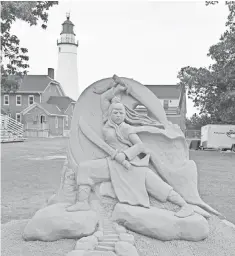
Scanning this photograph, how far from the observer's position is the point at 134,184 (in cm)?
421

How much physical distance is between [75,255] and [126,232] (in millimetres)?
710

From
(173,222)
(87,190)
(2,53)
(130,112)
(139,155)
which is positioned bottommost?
(173,222)

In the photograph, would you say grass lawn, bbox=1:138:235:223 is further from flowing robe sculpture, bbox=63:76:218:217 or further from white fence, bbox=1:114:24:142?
white fence, bbox=1:114:24:142

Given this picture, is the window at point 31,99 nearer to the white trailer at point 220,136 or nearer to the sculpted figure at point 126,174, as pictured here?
the white trailer at point 220,136

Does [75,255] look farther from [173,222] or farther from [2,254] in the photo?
[173,222]

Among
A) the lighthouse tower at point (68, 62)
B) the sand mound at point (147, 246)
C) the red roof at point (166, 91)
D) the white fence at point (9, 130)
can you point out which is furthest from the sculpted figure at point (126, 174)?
the lighthouse tower at point (68, 62)

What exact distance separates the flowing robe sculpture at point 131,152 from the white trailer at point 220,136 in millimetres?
16972

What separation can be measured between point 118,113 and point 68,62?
38.8m

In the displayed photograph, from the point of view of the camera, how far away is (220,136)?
69.0 feet

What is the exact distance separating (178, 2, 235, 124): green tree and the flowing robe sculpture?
11.2 m

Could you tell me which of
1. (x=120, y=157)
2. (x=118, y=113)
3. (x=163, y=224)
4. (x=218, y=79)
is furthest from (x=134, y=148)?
(x=218, y=79)

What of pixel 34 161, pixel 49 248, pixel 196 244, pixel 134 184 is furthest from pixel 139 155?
pixel 34 161

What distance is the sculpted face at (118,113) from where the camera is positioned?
4.44 meters

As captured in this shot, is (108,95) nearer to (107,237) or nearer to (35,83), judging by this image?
(107,237)
